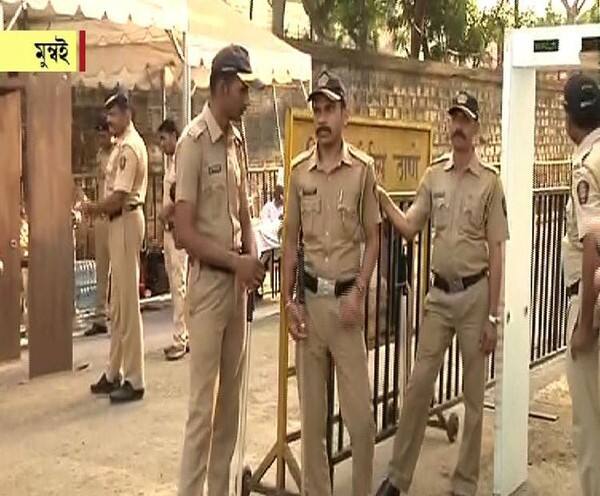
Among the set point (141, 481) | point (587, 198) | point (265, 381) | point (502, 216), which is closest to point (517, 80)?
point (502, 216)

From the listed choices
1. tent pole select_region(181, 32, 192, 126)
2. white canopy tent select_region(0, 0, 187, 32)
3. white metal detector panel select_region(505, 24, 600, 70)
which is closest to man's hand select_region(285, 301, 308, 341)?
white metal detector panel select_region(505, 24, 600, 70)

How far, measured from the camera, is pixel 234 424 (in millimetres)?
4605

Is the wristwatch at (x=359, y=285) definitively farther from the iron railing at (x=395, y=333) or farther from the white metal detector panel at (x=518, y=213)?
the white metal detector panel at (x=518, y=213)

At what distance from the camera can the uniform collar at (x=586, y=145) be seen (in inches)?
163

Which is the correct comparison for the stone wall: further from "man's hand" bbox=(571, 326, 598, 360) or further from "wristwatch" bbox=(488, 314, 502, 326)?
"man's hand" bbox=(571, 326, 598, 360)

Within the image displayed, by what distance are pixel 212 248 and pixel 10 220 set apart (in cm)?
408

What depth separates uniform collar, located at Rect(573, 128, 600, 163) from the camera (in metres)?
4.14

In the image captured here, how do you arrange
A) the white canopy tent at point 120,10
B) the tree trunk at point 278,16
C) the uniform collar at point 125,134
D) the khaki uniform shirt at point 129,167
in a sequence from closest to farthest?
the khaki uniform shirt at point 129,167
the uniform collar at point 125,134
the white canopy tent at point 120,10
the tree trunk at point 278,16

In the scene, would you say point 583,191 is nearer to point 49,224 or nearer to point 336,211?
point 336,211

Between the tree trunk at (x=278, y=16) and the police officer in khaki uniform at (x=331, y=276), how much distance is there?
1413 centimetres

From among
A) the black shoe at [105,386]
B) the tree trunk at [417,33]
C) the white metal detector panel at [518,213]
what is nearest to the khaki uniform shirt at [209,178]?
the white metal detector panel at [518,213]

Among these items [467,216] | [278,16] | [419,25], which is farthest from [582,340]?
[419,25]

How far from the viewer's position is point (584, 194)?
13.3ft

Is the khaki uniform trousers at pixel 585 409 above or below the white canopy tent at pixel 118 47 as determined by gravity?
below
